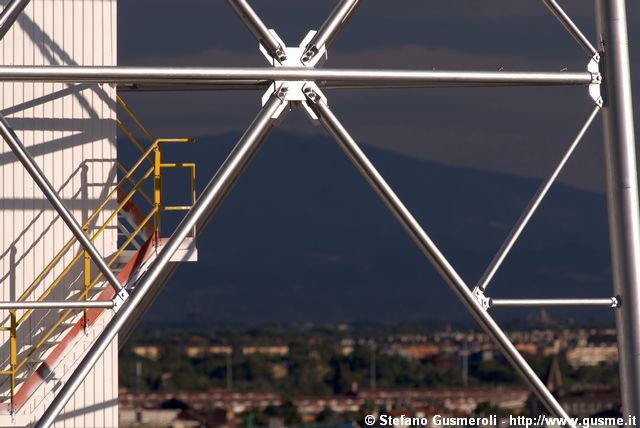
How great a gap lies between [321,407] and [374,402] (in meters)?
9.06

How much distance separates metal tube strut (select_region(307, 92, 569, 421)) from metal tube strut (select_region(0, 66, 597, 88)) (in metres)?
0.38

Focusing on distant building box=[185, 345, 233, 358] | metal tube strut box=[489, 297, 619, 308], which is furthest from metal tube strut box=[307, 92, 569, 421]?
distant building box=[185, 345, 233, 358]

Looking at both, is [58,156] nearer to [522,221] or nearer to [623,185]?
[522,221]

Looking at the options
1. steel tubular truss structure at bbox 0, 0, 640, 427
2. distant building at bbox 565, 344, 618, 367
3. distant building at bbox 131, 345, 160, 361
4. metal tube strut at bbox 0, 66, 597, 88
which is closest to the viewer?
metal tube strut at bbox 0, 66, 597, 88

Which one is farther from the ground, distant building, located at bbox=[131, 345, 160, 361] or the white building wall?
distant building, located at bbox=[131, 345, 160, 361]

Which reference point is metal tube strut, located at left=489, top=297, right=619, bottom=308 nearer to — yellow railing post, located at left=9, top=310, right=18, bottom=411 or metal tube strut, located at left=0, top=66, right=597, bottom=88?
metal tube strut, located at left=0, top=66, right=597, bottom=88

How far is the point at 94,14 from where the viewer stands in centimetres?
1878

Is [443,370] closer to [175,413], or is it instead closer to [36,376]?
[175,413]

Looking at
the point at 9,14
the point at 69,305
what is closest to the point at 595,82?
the point at 69,305

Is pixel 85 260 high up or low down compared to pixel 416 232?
up

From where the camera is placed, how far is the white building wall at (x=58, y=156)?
59.5 feet

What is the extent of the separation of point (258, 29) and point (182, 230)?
2027mm

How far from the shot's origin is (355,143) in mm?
12664

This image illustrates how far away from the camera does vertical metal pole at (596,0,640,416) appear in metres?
13.0
